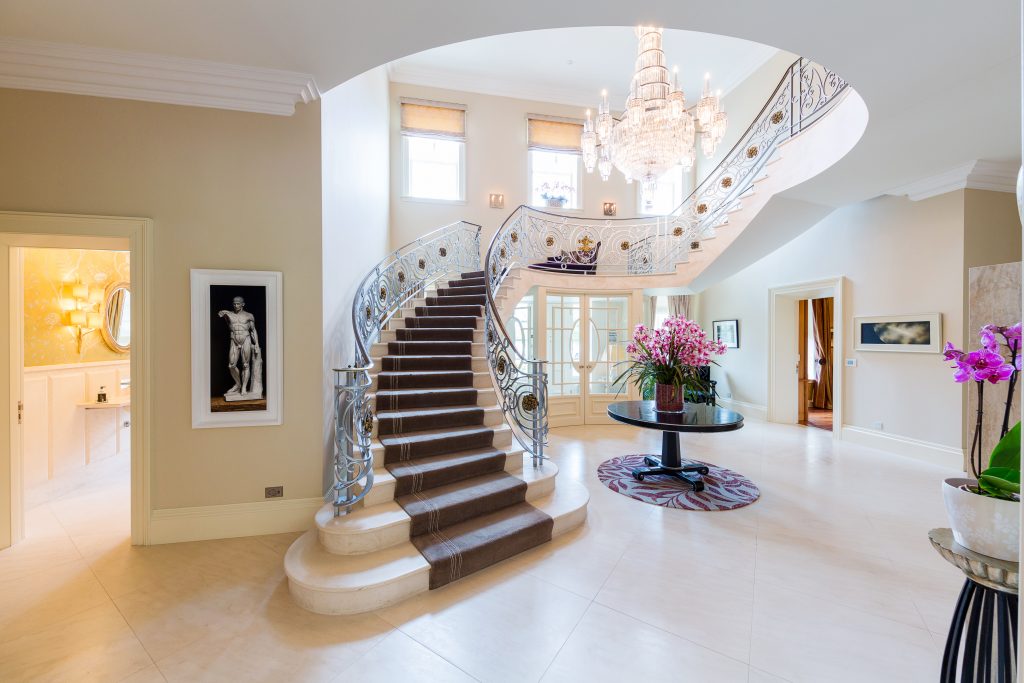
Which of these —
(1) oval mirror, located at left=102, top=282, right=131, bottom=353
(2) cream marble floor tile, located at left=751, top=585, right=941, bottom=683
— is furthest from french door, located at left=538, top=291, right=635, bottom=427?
(1) oval mirror, located at left=102, top=282, right=131, bottom=353

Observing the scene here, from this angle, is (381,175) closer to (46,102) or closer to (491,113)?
(491,113)

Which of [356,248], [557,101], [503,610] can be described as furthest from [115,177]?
[557,101]

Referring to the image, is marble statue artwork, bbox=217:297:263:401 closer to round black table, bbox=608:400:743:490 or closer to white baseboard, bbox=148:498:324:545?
white baseboard, bbox=148:498:324:545

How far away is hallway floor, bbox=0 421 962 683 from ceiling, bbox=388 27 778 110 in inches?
307

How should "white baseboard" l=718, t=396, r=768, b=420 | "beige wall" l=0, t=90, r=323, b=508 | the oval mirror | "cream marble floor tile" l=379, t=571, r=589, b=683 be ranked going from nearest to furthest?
"cream marble floor tile" l=379, t=571, r=589, b=683 < "beige wall" l=0, t=90, r=323, b=508 < the oval mirror < "white baseboard" l=718, t=396, r=768, b=420

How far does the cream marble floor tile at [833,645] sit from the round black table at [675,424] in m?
1.69

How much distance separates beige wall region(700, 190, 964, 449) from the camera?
16.4 ft

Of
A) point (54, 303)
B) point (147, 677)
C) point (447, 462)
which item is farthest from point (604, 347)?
point (54, 303)

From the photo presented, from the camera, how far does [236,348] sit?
10.9 feet

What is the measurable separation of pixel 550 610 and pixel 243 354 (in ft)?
9.38

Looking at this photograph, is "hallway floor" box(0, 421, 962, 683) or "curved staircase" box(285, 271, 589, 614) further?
"curved staircase" box(285, 271, 589, 614)

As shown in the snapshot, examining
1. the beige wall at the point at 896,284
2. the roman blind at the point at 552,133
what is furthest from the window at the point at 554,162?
the beige wall at the point at 896,284

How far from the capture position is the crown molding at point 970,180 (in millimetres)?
4598

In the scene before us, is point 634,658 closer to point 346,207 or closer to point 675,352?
point 675,352
